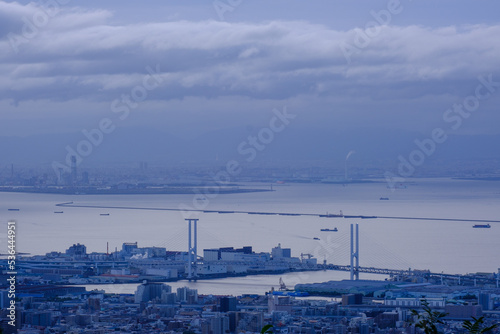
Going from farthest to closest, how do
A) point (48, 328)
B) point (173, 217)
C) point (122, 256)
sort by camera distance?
1. point (173, 217)
2. point (122, 256)
3. point (48, 328)

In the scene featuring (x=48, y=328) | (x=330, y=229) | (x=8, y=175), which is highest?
(x=8, y=175)

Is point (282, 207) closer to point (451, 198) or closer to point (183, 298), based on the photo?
point (451, 198)

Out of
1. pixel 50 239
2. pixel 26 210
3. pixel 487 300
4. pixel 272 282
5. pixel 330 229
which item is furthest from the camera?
pixel 26 210

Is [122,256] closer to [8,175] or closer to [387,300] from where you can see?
[387,300]

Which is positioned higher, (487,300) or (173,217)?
(173,217)

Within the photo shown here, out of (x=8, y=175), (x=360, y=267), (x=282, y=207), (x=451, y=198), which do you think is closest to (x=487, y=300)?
(x=360, y=267)

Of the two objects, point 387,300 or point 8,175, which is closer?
point 387,300
